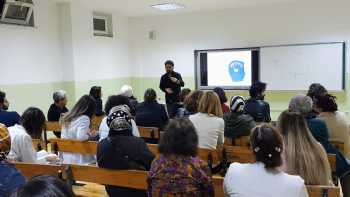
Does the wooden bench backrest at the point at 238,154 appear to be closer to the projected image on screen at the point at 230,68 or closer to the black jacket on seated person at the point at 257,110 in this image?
the black jacket on seated person at the point at 257,110

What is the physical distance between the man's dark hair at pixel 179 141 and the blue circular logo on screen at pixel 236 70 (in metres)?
5.82

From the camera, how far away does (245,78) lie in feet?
24.9

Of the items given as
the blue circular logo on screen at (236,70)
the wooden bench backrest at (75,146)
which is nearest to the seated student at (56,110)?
the wooden bench backrest at (75,146)

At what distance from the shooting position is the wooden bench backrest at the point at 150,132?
4070mm

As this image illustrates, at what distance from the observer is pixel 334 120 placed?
3.26m

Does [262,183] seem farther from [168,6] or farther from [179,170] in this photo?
[168,6]

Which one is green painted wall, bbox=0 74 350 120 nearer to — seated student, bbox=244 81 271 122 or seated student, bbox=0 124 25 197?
seated student, bbox=244 81 271 122

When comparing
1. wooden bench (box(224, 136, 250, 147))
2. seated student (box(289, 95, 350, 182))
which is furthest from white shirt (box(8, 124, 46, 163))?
seated student (box(289, 95, 350, 182))

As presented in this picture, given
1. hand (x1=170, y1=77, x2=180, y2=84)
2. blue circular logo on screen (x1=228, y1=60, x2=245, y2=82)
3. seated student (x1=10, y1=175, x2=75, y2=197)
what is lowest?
seated student (x1=10, y1=175, x2=75, y2=197)

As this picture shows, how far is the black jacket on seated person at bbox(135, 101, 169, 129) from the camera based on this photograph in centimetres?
428

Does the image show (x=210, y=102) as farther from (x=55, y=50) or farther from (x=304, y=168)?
(x=55, y=50)

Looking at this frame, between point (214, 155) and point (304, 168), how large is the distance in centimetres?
115

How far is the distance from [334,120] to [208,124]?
3.79 feet

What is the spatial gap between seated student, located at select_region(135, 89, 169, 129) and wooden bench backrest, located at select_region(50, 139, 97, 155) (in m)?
1.06
